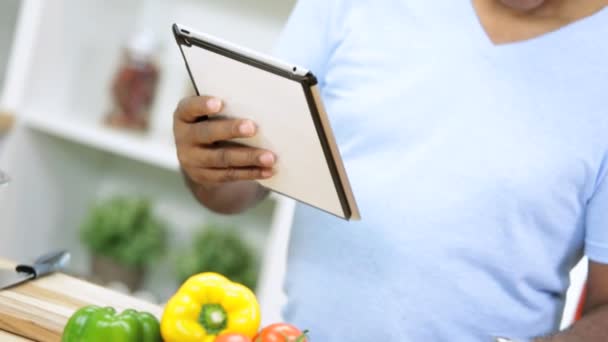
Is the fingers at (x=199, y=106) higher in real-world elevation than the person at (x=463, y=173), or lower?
higher

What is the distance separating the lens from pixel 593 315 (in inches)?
41.1

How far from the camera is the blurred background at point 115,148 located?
1.92 meters

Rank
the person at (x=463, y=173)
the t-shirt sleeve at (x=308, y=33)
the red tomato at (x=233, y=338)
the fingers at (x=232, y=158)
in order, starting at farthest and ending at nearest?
the t-shirt sleeve at (x=308, y=33), the person at (x=463, y=173), the fingers at (x=232, y=158), the red tomato at (x=233, y=338)

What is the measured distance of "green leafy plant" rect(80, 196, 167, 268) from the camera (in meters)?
2.04

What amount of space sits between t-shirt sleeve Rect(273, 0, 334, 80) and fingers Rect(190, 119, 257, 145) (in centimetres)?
25

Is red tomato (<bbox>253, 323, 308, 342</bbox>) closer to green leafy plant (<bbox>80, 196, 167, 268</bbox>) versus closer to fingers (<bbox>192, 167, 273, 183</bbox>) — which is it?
fingers (<bbox>192, 167, 273, 183</bbox>)

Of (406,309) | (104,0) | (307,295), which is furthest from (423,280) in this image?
(104,0)

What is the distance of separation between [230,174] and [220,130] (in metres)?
0.08

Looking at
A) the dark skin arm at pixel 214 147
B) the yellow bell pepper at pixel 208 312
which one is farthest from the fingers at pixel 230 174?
the yellow bell pepper at pixel 208 312

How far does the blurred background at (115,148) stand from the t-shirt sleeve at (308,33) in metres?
0.66

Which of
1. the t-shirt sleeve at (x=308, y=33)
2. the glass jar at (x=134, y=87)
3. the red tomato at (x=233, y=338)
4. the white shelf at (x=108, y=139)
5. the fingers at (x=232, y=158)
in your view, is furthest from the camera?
the glass jar at (x=134, y=87)

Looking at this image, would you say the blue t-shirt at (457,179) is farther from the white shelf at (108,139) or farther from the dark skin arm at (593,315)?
the white shelf at (108,139)

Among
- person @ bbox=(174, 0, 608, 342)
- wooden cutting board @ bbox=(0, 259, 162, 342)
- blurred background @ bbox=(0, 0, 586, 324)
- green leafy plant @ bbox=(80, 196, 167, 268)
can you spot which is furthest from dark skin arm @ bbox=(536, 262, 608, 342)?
green leafy plant @ bbox=(80, 196, 167, 268)

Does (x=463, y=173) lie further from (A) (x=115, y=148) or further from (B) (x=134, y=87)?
(B) (x=134, y=87)
